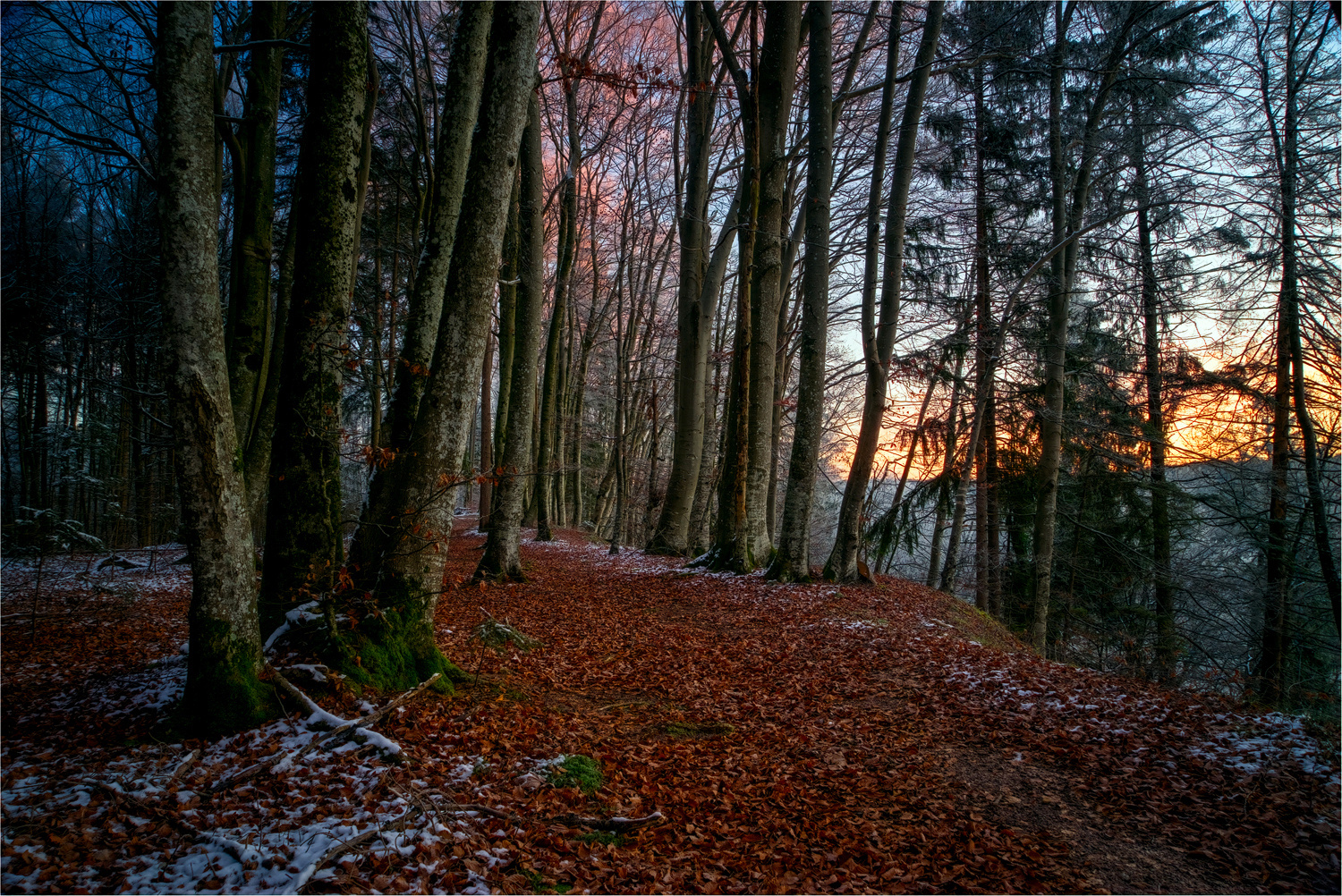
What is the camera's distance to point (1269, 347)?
9492 millimetres

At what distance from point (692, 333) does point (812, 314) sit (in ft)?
13.6

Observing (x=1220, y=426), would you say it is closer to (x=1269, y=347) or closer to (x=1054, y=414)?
(x=1269, y=347)

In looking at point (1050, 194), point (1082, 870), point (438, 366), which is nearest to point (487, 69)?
point (438, 366)

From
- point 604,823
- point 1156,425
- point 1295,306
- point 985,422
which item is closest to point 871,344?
point 985,422

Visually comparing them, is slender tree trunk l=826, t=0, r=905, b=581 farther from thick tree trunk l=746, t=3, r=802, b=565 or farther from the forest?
thick tree trunk l=746, t=3, r=802, b=565

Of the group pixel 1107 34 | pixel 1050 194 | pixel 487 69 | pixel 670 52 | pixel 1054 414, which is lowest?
pixel 1054 414

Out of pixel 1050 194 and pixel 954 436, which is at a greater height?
pixel 1050 194

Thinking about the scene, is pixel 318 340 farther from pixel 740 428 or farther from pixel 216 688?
pixel 740 428

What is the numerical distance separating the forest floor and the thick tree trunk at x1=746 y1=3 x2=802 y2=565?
17.8 ft

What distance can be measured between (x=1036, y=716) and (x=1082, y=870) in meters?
1.93

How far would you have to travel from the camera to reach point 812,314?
10.3 m

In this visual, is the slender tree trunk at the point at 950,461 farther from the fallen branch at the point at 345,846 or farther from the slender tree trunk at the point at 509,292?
the fallen branch at the point at 345,846

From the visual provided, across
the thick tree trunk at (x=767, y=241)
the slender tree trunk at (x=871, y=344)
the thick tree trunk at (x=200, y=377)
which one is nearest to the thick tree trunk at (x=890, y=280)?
the slender tree trunk at (x=871, y=344)

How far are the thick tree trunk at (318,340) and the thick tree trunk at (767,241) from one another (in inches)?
285
